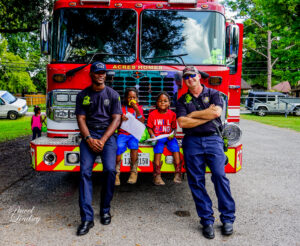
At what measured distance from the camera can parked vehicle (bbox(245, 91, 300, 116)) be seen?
24.9 m

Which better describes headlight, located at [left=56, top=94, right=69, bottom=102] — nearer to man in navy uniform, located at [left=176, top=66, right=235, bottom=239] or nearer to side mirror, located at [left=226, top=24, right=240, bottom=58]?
man in navy uniform, located at [left=176, top=66, right=235, bottom=239]

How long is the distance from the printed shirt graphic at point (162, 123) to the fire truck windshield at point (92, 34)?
3.01 feet

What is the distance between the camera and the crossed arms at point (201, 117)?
342 centimetres

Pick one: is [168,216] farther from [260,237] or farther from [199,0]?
[199,0]

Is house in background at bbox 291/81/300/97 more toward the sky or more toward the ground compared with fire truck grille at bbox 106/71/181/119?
more toward the sky

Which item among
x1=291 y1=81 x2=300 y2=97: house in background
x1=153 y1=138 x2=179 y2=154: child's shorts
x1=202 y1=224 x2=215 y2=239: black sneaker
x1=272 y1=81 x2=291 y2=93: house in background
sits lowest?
x1=202 y1=224 x2=215 y2=239: black sneaker

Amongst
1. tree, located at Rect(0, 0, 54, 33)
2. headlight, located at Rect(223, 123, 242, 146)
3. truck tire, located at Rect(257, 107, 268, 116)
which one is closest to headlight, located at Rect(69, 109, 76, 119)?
headlight, located at Rect(223, 123, 242, 146)

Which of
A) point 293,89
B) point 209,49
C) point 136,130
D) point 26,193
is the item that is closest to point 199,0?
point 209,49

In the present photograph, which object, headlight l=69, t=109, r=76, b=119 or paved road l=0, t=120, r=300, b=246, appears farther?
headlight l=69, t=109, r=76, b=119

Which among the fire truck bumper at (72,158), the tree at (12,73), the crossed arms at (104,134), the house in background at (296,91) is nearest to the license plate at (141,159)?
the fire truck bumper at (72,158)

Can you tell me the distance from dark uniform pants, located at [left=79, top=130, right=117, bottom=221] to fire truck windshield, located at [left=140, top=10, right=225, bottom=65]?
150 cm

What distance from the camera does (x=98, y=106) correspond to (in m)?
3.59

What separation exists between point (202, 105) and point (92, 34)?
6.59 ft

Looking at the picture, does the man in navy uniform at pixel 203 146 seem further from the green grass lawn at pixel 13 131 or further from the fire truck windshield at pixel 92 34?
the green grass lawn at pixel 13 131
